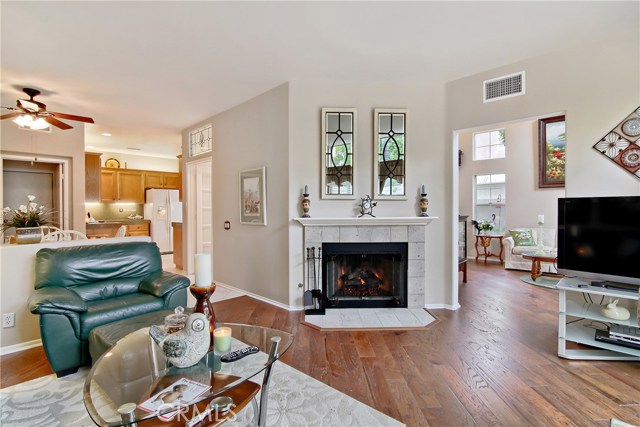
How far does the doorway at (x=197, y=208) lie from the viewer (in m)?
5.73

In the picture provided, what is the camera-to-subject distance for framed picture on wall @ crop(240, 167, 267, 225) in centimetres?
410

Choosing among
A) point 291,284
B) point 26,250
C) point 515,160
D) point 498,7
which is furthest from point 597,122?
point 26,250

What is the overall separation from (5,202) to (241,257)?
4374 millimetres

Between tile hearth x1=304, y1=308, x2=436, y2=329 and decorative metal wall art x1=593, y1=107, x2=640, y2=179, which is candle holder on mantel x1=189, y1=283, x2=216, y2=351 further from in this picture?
decorative metal wall art x1=593, y1=107, x2=640, y2=179

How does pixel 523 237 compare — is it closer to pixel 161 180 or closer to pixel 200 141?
pixel 200 141

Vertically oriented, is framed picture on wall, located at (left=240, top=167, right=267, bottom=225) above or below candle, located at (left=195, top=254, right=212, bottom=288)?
above

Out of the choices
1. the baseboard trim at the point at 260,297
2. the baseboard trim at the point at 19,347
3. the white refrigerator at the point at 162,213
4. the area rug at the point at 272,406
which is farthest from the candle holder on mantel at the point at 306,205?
the white refrigerator at the point at 162,213

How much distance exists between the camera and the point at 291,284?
380 cm

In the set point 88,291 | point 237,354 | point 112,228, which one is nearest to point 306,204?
point 237,354

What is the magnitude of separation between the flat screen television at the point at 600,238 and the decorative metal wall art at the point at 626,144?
0.42 m

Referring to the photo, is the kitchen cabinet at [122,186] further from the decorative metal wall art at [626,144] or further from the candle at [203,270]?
the decorative metal wall art at [626,144]

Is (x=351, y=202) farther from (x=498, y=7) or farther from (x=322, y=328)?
(x=498, y=7)

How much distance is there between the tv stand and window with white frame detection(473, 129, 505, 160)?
4937 millimetres

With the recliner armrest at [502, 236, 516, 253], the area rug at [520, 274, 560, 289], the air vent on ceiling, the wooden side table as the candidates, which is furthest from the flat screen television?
the wooden side table
